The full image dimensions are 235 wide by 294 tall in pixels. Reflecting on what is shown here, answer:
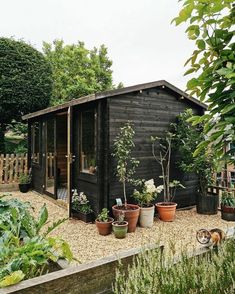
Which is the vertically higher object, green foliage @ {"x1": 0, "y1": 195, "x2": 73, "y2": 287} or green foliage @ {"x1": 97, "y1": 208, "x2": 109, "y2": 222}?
green foliage @ {"x1": 0, "y1": 195, "x2": 73, "y2": 287}

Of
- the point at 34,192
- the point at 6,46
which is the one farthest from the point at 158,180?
the point at 6,46

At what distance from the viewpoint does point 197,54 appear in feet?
4.27

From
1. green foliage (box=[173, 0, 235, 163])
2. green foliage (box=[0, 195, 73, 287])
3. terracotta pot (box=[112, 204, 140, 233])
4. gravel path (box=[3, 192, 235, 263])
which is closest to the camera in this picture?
green foliage (box=[173, 0, 235, 163])

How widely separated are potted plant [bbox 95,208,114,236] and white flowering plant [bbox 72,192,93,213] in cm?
71

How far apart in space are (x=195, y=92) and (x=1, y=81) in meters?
11.6

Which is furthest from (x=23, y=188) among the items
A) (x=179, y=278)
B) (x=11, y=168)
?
(x=179, y=278)

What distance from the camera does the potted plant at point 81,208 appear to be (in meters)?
5.85

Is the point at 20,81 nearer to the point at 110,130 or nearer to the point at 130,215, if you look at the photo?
the point at 110,130

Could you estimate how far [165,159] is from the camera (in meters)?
6.73

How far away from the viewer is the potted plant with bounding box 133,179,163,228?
5598 millimetres

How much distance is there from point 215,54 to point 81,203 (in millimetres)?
5200

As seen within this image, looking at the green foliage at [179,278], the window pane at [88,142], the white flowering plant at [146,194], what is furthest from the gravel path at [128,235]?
the green foliage at [179,278]

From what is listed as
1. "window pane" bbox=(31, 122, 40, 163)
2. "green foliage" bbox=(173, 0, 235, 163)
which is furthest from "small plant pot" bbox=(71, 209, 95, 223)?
"green foliage" bbox=(173, 0, 235, 163)

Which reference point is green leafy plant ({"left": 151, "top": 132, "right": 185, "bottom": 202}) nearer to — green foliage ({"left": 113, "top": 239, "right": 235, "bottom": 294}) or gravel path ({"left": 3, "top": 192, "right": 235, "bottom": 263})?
gravel path ({"left": 3, "top": 192, "right": 235, "bottom": 263})
